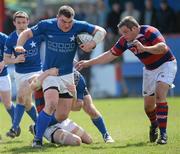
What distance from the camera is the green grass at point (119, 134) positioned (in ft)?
37.4

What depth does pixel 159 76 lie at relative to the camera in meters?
12.2

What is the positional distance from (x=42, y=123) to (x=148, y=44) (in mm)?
2145

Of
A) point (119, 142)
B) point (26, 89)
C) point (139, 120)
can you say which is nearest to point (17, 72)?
point (26, 89)

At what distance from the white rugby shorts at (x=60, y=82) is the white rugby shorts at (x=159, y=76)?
1.27 meters

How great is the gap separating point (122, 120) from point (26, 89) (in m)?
3.95

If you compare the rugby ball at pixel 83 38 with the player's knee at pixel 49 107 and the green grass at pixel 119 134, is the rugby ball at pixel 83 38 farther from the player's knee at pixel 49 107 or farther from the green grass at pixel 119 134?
the green grass at pixel 119 134

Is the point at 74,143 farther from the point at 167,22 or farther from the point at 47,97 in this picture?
the point at 167,22

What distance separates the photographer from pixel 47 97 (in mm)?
11758

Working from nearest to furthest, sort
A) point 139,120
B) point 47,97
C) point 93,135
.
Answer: point 47,97 → point 93,135 → point 139,120

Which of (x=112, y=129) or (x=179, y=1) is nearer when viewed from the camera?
(x=112, y=129)

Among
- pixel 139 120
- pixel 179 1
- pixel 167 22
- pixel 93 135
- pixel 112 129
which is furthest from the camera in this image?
pixel 179 1

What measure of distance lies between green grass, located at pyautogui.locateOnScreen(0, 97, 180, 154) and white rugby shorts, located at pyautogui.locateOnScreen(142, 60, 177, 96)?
0.91 m

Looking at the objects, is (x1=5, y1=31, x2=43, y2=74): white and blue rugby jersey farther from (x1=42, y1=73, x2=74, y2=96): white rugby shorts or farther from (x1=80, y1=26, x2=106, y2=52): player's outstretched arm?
(x1=80, y1=26, x2=106, y2=52): player's outstretched arm

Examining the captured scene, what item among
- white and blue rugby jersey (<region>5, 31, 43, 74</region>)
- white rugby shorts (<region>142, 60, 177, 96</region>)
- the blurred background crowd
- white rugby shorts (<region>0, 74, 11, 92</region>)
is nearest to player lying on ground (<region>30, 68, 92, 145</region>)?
white rugby shorts (<region>142, 60, 177, 96</region>)
